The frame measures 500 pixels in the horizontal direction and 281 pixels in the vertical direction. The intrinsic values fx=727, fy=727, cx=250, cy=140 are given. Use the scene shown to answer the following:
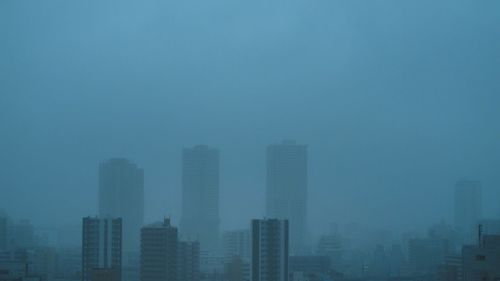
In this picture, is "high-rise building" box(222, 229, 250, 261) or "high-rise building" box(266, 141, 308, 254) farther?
"high-rise building" box(266, 141, 308, 254)

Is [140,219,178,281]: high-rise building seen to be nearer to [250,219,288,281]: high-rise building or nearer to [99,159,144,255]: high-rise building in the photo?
[250,219,288,281]: high-rise building

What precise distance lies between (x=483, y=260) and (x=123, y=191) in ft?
15.9

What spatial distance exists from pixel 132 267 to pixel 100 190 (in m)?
2.06

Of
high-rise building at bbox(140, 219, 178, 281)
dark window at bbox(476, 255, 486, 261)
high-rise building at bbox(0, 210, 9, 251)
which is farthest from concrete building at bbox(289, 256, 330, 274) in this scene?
high-rise building at bbox(0, 210, 9, 251)

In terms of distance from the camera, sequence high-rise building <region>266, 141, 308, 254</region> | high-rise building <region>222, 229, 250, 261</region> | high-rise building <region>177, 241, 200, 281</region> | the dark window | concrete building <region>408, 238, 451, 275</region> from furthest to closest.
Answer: high-rise building <region>266, 141, 308, 254</region>, concrete building <region>408, 238, 451, 275</region>, high-rise building <region>222, 229, 250, 261</region>, high-rise building <region>177, 241, 200, 281</region>, the dark window

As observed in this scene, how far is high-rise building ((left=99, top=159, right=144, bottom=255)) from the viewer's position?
9078 mm

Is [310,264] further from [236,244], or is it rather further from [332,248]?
[332,248]

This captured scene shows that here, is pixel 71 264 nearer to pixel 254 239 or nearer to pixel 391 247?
pixel 254 239

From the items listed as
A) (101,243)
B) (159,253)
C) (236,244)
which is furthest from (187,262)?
(236,244)

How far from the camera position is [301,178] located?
9.75m

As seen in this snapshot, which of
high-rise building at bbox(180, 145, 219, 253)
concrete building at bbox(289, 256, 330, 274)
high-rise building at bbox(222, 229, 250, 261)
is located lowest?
concrete building at bbox(289, 256, 330, 274)

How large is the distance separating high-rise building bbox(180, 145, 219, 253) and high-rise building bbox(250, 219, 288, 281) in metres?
2.41

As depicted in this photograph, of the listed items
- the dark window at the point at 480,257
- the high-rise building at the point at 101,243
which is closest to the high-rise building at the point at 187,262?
the high-rise building at the point at 101,243

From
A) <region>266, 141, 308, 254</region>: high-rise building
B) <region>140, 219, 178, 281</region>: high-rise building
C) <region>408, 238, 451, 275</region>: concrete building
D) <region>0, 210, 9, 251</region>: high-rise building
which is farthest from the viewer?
<region>266, 141, 308, 254</region>: high-rise building
